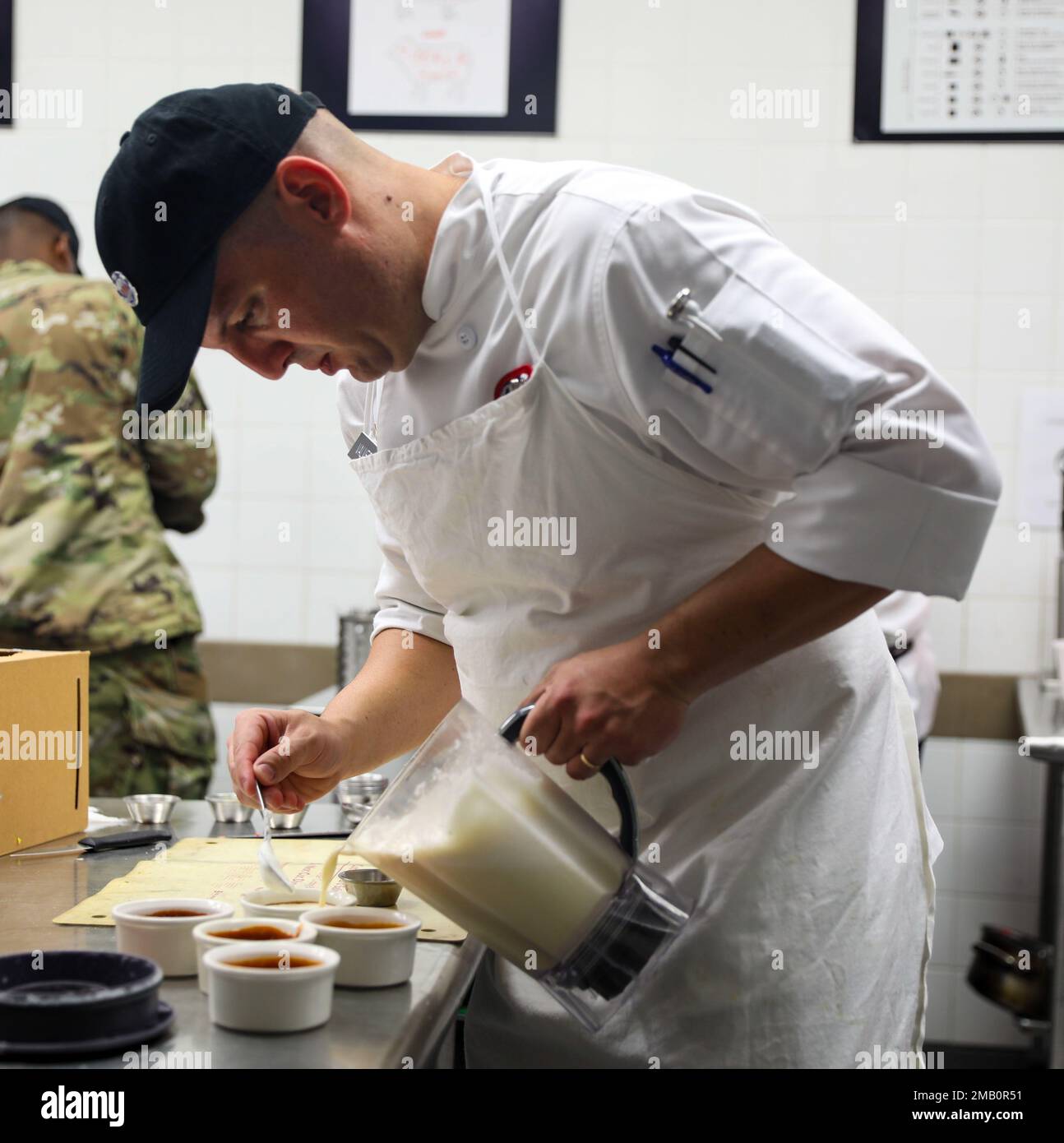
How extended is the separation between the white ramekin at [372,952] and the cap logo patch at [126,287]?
64 cm

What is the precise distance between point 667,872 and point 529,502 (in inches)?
15.7

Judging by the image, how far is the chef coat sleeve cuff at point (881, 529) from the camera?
1163mm

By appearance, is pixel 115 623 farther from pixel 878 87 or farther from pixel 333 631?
pixel 878 87

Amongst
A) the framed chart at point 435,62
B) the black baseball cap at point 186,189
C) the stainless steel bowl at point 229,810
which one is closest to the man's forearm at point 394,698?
the stainless steel bowl at point 229,810

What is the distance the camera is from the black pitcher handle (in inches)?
46.3

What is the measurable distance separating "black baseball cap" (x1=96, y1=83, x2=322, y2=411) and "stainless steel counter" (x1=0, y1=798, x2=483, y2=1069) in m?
0.57

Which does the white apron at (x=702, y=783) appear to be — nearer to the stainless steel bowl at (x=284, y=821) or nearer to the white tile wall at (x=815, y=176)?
the stainless steel bowl at (x=284, y=821)

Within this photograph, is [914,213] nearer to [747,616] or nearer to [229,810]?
[229,810]

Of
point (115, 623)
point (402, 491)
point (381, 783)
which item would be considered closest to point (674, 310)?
point (402, 491)

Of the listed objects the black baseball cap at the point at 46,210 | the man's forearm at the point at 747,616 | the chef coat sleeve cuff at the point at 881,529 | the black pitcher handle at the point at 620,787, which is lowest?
the black pitcher handle at the point at 620,787

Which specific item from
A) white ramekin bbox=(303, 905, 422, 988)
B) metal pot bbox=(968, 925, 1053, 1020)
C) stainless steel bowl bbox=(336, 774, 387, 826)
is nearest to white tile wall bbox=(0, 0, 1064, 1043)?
metal pot bbox=(968, 925, 1053, 1020)

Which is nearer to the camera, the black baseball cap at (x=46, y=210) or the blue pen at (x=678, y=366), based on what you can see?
the blue pen at (x=678, y=366)
